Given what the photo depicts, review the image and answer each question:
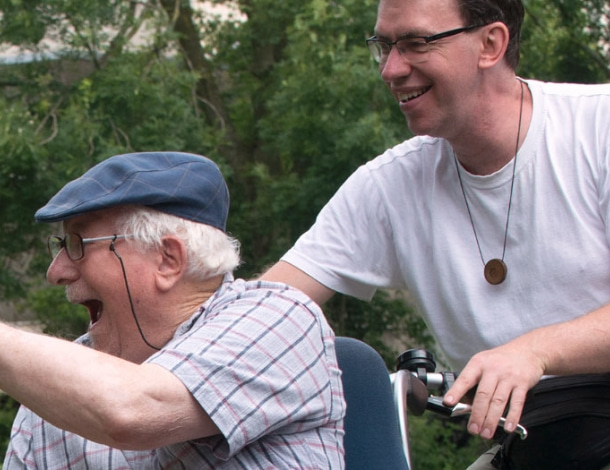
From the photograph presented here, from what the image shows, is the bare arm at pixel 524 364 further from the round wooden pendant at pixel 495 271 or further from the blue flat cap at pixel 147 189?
the blue flat cap at pixel 147 189

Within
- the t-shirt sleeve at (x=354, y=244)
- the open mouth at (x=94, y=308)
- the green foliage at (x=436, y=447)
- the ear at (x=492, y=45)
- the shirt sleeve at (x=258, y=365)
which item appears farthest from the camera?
the green foliage at (x=436, y=447)

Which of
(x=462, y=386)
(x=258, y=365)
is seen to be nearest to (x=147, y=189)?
(x=258, y=365)

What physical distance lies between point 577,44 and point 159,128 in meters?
2.54

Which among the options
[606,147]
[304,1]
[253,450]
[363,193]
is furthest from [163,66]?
[253,450]

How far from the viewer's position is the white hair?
2047 mm

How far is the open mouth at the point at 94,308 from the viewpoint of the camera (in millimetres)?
2108

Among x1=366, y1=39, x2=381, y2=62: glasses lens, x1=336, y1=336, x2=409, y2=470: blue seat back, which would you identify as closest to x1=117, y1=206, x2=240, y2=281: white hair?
x1=336, y1=336, x2=409, y2=470: blue seat back

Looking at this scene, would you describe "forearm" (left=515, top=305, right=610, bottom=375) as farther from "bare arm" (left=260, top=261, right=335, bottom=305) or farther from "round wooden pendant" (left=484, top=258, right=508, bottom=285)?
"bare arm" (left=260, top=261, right=335, bottom=305)

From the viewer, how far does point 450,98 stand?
246 cm

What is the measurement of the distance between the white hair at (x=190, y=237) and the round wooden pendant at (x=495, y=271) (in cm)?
64

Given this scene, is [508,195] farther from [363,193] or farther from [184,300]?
[184,300]

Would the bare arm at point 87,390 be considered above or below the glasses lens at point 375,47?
below

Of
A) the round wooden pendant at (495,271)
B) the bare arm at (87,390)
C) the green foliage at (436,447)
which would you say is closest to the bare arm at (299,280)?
the round wooden pendant at (495,271)

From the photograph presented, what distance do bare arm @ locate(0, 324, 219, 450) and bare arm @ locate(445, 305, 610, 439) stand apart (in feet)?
1.88
